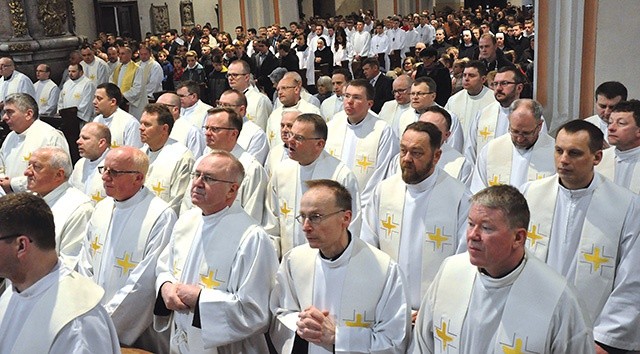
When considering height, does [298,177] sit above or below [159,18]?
below

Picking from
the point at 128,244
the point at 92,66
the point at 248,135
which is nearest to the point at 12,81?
the point at 92,66

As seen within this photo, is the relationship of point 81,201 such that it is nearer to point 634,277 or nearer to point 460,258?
point 460,258

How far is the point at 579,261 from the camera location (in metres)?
4.15

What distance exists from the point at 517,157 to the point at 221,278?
2.69m

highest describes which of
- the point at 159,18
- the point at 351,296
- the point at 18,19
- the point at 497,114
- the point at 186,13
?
the point at 186,13

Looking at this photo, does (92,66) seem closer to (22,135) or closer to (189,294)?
(22,135)

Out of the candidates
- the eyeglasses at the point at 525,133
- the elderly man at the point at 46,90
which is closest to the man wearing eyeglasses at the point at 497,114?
the eyeglasses at the point at 525,133

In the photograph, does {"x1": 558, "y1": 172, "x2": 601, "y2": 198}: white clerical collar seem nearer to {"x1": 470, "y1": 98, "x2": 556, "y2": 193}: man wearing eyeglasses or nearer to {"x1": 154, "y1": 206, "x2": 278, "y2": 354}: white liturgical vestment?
{"x1": 470, "y1": 98, "x2": 556, "y2": 193}: man wearing eyeglasses

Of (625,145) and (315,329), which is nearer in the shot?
(315,329)

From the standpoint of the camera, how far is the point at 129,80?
12.8 metres

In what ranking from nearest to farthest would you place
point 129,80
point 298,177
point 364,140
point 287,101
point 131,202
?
point 131,202 < point 298,177 < point 364,140 < point 287,101 < point 129,80

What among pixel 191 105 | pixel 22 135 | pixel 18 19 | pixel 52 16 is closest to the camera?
pixel 22 135

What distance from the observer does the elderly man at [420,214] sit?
4504 mm

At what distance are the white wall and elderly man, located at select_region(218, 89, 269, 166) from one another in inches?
139
